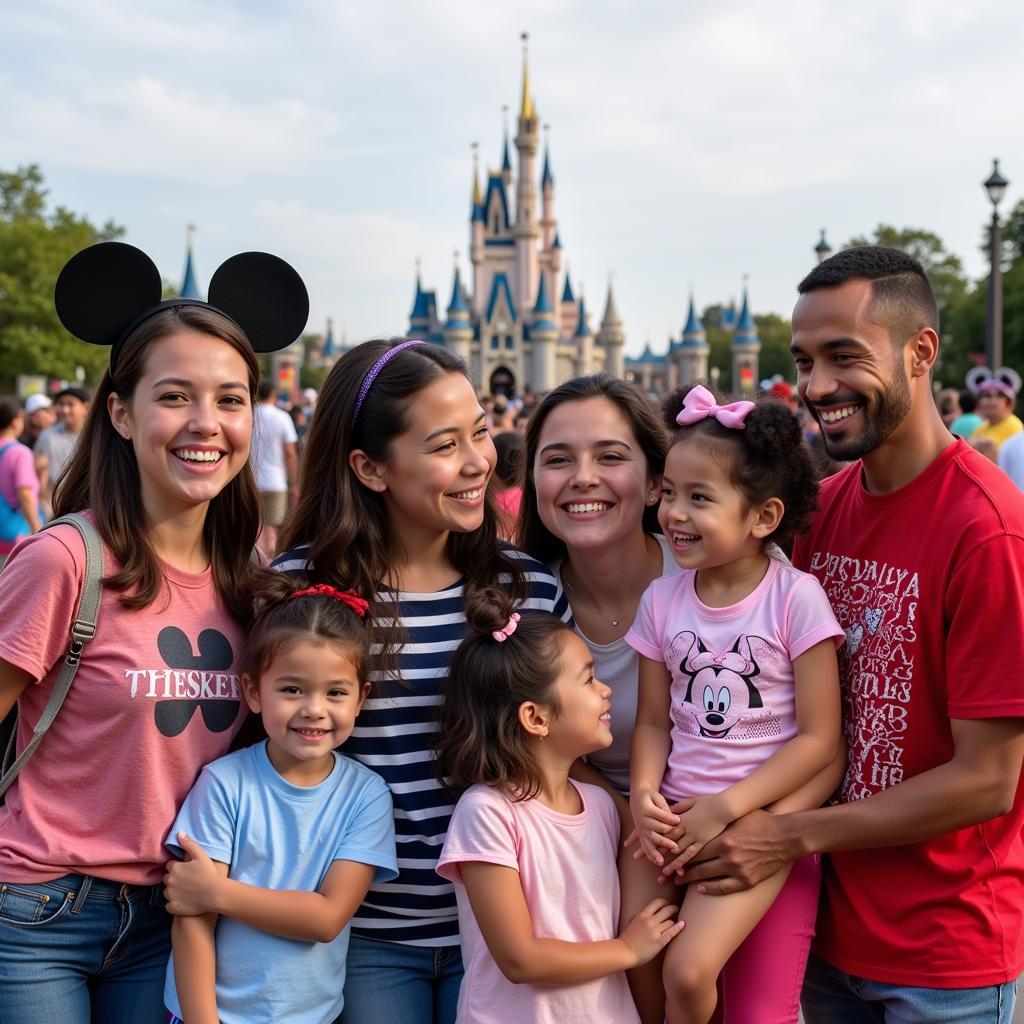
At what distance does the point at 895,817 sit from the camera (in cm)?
220

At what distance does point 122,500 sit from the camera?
2.44 metres

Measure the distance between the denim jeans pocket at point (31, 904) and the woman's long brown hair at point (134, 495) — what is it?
618mm

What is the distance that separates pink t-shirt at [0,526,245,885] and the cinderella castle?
2354 inches

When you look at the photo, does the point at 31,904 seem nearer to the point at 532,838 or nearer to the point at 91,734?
the point at 91,734

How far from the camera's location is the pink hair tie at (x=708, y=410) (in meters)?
2.49

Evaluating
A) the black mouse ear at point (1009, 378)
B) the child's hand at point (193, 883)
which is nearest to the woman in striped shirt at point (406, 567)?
the child's hand at point (193, 883)

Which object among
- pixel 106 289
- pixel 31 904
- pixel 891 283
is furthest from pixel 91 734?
pixel 891 283

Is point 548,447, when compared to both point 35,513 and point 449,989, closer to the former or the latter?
point 449,989

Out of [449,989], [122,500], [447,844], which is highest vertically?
[122,500]

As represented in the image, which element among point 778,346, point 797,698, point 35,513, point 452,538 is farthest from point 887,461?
point 778,346

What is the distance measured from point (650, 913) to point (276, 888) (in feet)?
2.67

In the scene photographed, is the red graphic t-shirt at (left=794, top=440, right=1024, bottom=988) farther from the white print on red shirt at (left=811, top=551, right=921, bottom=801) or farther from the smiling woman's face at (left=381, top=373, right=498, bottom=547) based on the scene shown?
the smiling woman's face at (left=381, top=373, right=498, bottom=547)

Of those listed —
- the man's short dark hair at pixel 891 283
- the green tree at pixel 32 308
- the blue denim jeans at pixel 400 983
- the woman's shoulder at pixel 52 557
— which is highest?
the green tree at pixel 32 308

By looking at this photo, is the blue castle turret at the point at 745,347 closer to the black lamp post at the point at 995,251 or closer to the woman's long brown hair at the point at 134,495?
the black lamp post at the point at 995,251
